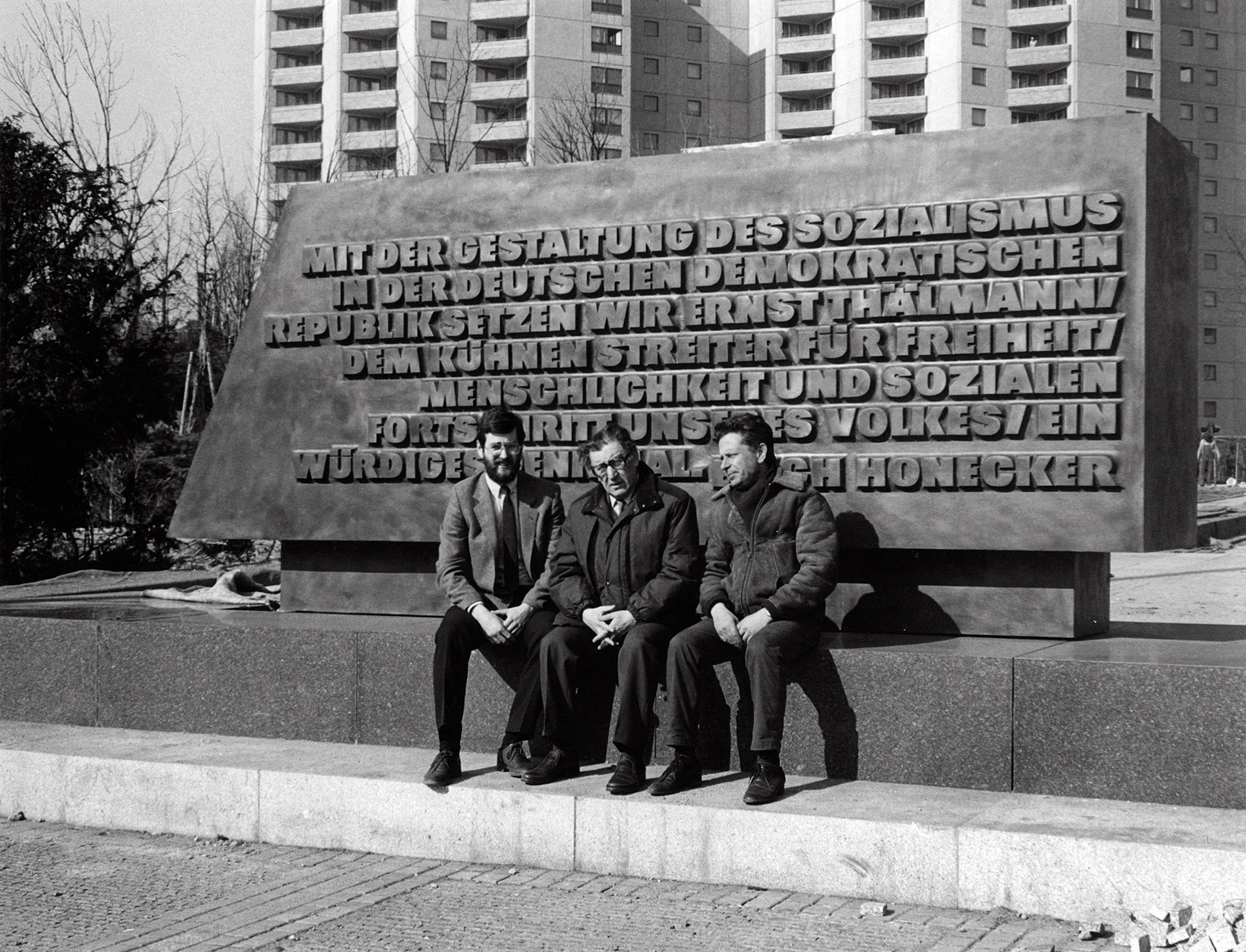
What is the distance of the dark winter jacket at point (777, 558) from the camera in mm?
6496

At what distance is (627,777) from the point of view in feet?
20.6

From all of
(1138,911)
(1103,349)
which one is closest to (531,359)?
(1103,349)

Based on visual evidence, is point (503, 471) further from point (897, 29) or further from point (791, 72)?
point (791, 72)

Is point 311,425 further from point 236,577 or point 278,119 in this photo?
point 278,119

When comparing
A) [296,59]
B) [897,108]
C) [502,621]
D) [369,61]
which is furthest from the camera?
[296,59]

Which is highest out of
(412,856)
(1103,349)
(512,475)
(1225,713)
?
(1103,349)

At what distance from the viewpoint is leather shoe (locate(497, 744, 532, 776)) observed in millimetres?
6656

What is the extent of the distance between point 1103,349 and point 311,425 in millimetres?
4348

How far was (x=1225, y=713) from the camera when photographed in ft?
19.3

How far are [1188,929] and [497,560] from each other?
A: 140 inches

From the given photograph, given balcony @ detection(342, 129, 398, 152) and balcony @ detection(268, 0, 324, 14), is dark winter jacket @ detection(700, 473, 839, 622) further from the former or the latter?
balcony @ detection(268, 0, 324, 14)

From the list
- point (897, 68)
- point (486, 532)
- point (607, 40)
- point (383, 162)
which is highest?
point (607, 40)

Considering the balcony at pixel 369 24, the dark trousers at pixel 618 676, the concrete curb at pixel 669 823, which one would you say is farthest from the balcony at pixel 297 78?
the dark trousers at pixel 618 676

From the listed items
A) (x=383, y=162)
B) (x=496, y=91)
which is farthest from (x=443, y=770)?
(x=496, y=91)
